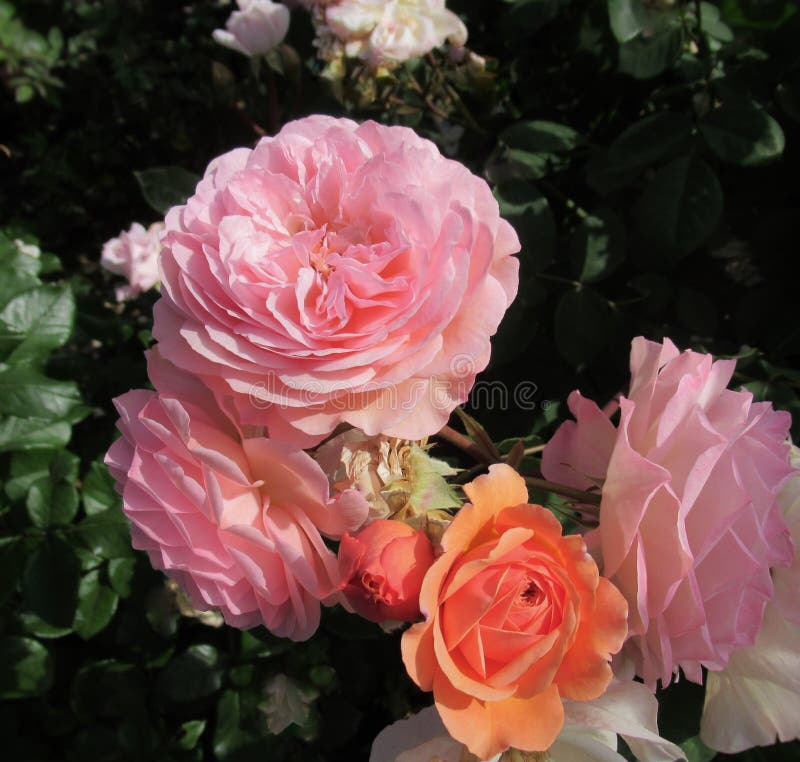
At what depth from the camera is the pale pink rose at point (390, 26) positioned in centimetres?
120

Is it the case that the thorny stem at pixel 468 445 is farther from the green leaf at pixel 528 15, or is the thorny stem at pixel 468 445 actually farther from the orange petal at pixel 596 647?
the green leaf at pixel 528 15

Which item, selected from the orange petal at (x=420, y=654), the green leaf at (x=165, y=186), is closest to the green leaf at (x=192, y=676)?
the orange petal at (x=420, y=654)

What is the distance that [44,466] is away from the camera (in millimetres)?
1182

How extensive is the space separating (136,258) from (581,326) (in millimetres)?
874

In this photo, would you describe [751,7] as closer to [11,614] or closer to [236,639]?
[236,639]

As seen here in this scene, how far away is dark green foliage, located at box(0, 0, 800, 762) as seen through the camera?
1.08 m

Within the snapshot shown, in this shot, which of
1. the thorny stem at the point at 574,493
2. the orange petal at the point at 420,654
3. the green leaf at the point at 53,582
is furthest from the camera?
the green leaf at the point at 53,582

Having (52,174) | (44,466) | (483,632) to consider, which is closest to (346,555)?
(483,632)

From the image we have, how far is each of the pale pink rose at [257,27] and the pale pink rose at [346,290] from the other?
808 millimetres

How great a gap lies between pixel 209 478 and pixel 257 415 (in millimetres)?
70

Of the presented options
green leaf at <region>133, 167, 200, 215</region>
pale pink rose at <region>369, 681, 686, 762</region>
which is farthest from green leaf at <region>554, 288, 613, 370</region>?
green leaf at <region>133, 167, 200, 215</region>

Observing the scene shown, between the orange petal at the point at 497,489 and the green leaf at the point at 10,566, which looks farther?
the green leaf at the point at 10,566

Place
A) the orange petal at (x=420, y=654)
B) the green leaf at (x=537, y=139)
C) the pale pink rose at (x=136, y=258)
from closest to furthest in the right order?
the orange petal at (x=420, y=654)
the green leaf at (x=537, y=139)
the pale pink rose at (x=136, y=258)

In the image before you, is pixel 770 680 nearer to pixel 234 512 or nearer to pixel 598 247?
pixel 234 512
